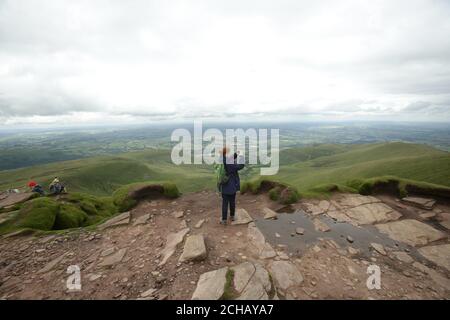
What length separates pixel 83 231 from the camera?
12.3 meters

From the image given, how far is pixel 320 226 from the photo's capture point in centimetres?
1229

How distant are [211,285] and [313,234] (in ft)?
21.9

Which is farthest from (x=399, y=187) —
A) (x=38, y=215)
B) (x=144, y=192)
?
(x=38, y=215)

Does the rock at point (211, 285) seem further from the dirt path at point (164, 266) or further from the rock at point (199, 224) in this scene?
the rock at point (199, 224)

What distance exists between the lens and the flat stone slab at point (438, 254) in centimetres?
925

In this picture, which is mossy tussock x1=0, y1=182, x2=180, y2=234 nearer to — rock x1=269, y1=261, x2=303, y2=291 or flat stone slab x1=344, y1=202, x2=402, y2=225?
rock x1=269, y1=261, x2=303, y2=291

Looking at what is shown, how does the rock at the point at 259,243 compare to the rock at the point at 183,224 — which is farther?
the rock at the point at 183,224

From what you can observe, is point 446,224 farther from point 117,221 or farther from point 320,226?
point 117,221

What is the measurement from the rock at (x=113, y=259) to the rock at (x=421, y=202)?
1912cm

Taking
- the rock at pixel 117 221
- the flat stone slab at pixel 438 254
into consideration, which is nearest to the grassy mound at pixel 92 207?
the rock at pixel 117 221

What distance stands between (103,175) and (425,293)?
558 feet

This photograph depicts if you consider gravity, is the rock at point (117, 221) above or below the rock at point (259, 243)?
below

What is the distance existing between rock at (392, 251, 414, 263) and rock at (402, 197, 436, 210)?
289 inches
